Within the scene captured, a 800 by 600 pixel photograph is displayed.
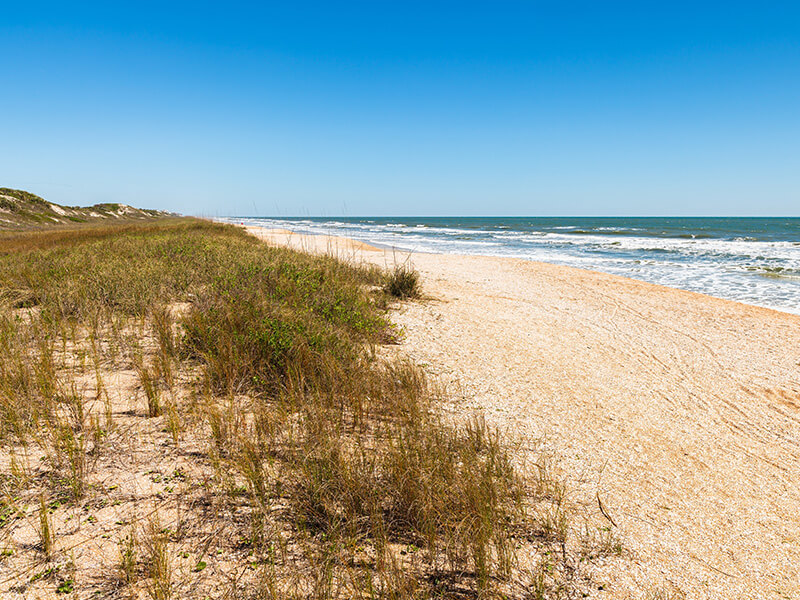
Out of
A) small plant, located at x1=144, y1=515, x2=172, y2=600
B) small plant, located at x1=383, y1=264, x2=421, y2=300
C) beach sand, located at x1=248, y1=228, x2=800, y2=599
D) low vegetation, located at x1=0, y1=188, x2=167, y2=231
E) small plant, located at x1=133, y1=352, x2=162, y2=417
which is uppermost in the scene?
low vegetation, located at x1=0, y1=188, x2=167, y2=231

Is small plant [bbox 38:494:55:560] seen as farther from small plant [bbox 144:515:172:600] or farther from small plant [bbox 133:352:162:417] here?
small plant [bbox 133:352:162:417]

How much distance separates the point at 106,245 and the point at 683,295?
1733cm

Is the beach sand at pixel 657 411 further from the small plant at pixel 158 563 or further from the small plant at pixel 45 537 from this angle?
the small plant at pixel 45 537

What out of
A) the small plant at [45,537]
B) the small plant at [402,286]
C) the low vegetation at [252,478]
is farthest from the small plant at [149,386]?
the small plant at [402,286]

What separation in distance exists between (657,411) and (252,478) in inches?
193

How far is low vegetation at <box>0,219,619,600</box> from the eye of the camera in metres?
2.20

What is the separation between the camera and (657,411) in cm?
520

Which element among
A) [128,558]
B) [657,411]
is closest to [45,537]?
[128,558]

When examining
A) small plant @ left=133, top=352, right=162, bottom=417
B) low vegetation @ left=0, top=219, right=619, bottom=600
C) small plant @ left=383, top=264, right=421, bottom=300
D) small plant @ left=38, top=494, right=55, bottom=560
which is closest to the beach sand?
small plant @ left=383, top=264, right=421, bottom=300

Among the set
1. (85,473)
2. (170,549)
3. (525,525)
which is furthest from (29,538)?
(525,525)

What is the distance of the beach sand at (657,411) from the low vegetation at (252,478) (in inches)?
23.8

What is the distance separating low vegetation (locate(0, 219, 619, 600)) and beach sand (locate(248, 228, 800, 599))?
605 mm

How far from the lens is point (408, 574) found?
7.38 feet

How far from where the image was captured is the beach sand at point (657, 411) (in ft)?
9.30
